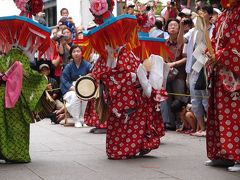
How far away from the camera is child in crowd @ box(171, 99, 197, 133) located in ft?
35.2

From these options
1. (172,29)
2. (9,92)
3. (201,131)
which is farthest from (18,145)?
(172,29)

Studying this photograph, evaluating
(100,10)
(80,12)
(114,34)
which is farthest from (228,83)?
(80,12)

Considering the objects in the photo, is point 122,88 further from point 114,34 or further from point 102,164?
point 102,164

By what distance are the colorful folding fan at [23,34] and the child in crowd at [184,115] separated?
3593mm

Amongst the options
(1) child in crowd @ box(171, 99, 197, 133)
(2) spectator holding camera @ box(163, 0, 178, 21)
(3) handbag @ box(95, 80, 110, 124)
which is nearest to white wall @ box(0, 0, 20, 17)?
(2) spectator holding camera @ box(163, 0, 178, 21)

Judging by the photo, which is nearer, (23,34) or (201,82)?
(23,34)

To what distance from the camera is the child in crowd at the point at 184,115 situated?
10727 mm

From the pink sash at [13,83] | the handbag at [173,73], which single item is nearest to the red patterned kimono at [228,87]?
the pink sash at [13,83]

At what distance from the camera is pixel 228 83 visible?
6.79m

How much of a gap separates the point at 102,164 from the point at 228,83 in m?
1.71

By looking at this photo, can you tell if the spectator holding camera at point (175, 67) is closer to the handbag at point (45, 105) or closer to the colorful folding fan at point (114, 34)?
the colorful folding fan at point (114, 34)

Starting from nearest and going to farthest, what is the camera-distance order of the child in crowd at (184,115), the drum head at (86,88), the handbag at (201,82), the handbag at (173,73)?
the drum head at (86,88) → the handbag at (201,82) → the child in crowd at (184,115) → the handbag at (173,73)

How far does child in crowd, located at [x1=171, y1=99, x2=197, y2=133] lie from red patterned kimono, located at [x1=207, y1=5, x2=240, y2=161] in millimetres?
3768

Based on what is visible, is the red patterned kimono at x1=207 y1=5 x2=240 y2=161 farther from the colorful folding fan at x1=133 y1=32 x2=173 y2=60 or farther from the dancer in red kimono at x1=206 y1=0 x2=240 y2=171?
the colorful folding fan at x1=133 y1=32 x2=173 y2=60
